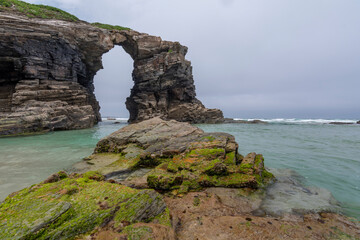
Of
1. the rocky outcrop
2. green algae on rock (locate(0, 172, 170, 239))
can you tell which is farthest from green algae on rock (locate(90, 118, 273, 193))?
the rocky outcrop

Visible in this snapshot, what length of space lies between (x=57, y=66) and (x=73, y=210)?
1390 inches

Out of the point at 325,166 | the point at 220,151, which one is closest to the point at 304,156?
the point at 325,166

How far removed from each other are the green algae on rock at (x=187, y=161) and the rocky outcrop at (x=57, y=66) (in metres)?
19.7

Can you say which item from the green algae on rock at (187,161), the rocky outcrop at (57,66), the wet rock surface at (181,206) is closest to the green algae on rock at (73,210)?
the wet rock surface at (181,206)

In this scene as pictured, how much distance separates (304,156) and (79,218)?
45.0 feet

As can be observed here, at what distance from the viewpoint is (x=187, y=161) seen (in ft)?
22.6

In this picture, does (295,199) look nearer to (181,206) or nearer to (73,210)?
(181,206)

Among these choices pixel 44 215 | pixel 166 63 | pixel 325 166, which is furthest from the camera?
pixel 166 63

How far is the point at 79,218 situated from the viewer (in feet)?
9.67

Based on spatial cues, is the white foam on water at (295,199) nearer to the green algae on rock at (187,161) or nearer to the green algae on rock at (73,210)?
the green algae on rock at (187,161)

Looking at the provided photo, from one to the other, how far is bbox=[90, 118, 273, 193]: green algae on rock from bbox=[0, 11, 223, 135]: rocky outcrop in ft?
64.6

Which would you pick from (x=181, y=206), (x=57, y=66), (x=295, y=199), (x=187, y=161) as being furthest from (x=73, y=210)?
(x=57, y=66)

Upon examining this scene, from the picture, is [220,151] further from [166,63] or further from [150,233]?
[166,63]

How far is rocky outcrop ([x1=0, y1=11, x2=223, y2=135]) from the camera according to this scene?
2397cm
